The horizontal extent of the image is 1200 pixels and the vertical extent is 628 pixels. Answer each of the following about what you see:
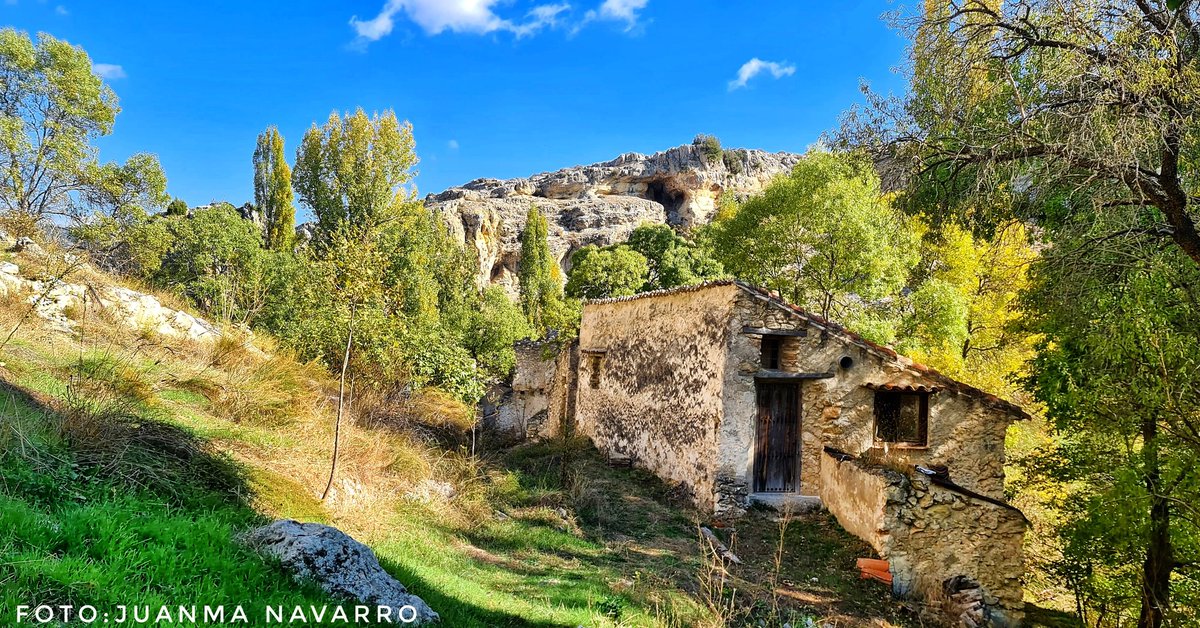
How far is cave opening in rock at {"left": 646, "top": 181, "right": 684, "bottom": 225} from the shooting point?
160 ft

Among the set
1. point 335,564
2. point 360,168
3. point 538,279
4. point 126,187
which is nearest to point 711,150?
point 538,279

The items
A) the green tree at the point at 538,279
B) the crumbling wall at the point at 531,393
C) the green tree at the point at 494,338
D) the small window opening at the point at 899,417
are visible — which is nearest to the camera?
the small window opening at the point at 899,417

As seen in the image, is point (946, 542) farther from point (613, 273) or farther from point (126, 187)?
point (126, 187)

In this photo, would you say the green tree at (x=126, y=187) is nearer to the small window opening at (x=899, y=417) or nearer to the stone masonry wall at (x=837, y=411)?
the stone masonry wall at (x=837, y=411)

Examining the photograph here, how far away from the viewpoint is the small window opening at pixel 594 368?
1570cm

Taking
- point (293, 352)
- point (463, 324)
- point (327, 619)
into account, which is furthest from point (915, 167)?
point (463, 324)

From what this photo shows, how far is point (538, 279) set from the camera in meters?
35.2

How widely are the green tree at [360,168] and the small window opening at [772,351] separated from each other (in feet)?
66.2

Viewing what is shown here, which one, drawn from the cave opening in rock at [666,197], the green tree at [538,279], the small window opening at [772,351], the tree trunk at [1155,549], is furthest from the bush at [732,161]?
the tree trunk at [1155,549]

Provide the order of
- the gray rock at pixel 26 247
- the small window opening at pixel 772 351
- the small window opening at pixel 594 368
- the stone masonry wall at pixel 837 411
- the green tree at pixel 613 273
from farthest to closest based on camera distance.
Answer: the green tree at pixel 613 273 → the small window opening at pixel 594 368 → the gray rock at pixel 26 247 → the small window opening at pixel 772 351 → the stone masonry wall at pixel 837 411

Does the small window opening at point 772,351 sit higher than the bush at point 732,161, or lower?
lower

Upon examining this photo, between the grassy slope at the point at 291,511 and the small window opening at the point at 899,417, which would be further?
the small window opening at the point at 899,417

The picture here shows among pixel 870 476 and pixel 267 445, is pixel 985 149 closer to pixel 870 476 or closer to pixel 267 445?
pixel 870 476

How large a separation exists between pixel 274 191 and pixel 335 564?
121 feet
